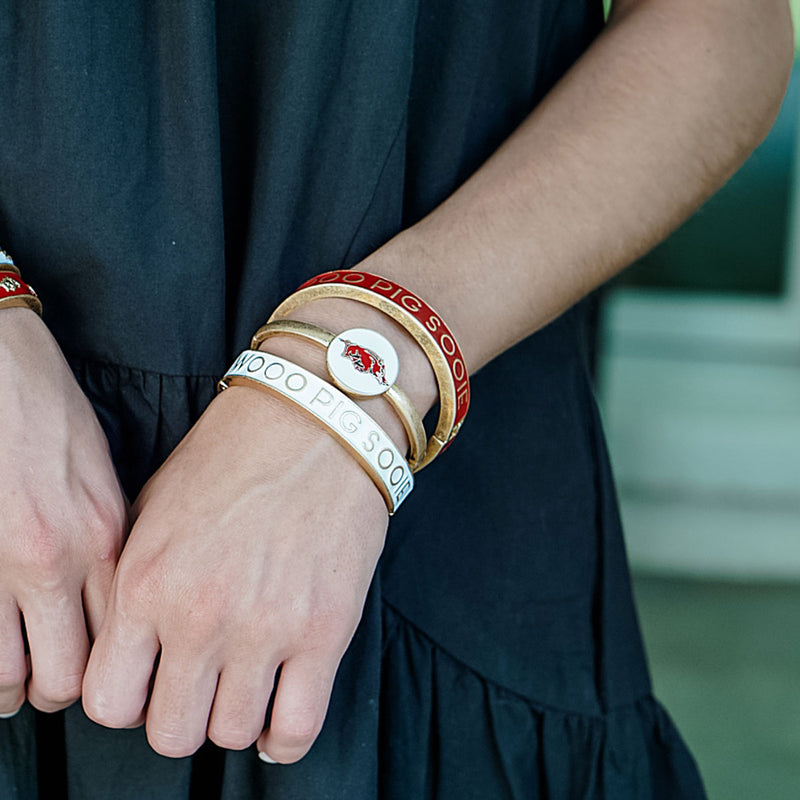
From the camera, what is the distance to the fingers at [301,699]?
0.48 meters

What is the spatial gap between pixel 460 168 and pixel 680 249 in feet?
8.35

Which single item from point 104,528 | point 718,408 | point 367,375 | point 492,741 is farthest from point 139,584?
point 718,408

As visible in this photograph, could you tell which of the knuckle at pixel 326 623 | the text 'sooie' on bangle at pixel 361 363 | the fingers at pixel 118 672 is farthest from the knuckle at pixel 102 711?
the text 'sooie' on bangle at pixel 361 363

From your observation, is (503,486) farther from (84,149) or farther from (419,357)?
(84,149)

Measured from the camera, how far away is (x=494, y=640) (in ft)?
2.20

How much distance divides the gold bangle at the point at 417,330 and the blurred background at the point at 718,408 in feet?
6.98

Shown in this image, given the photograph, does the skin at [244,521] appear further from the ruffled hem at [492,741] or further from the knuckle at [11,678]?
the ruffled hem at [492,741]

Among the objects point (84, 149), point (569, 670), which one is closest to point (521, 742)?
point (569, 670)

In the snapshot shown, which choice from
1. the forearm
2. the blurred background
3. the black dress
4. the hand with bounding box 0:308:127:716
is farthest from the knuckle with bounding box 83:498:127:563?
the blurred background

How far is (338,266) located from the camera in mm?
598

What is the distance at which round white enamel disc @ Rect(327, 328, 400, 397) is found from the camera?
1.59ft

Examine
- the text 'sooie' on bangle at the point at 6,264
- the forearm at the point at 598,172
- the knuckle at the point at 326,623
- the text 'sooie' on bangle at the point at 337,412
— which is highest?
the forearm at the point at 598,172

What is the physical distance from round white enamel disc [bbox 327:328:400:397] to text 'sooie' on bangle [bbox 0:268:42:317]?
→ 0.19 metres

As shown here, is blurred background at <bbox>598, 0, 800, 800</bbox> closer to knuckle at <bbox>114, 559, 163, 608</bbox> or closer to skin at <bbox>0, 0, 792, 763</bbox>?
skin at <bbox>0, 0, 792, 763</bbox>
